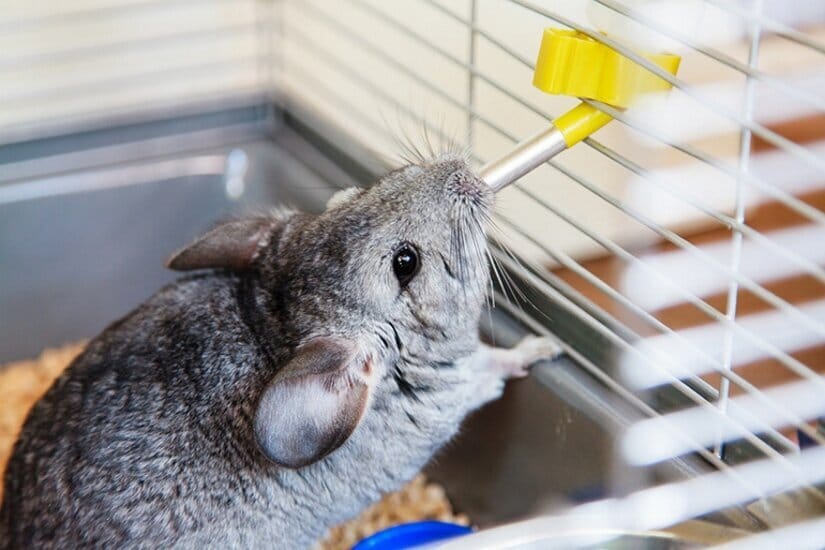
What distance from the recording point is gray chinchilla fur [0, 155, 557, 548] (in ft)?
4.83

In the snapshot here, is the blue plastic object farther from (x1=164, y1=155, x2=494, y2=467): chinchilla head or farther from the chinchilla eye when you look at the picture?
the chinchilla eye

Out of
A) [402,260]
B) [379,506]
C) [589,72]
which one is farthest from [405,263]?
[379,506]

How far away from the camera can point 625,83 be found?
54.6 inches

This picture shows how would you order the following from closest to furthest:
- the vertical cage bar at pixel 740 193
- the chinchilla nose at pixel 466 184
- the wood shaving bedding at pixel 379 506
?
the vertical cage bar at pixel 740 193 < the chinchilla nose at pixel 466 184 < the wood shaving bedding at pixel 379 506

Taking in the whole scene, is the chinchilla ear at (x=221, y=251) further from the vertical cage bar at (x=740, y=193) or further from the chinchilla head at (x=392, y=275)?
the vertical cage bar at (x=740, y=193)

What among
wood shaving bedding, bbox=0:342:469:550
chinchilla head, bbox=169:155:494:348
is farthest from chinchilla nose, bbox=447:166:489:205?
wood shaving bedding, bbox=0:342:469:550

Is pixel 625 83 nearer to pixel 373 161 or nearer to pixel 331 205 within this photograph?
pixel 331 205

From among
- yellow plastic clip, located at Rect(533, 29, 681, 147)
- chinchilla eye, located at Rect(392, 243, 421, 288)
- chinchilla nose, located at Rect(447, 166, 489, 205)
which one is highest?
yellow plastic clip, located at Rect(533, 29, 681, 147)

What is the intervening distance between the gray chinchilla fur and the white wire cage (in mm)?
156

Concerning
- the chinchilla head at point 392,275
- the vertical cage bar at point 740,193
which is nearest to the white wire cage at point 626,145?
the vertical cage bar at point 740,193

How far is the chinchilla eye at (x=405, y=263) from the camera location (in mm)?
1479

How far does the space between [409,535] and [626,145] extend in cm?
86

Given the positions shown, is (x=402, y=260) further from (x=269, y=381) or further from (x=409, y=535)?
(x=409, y=535)

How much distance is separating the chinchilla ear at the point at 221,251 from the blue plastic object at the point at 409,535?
0.45 meters
